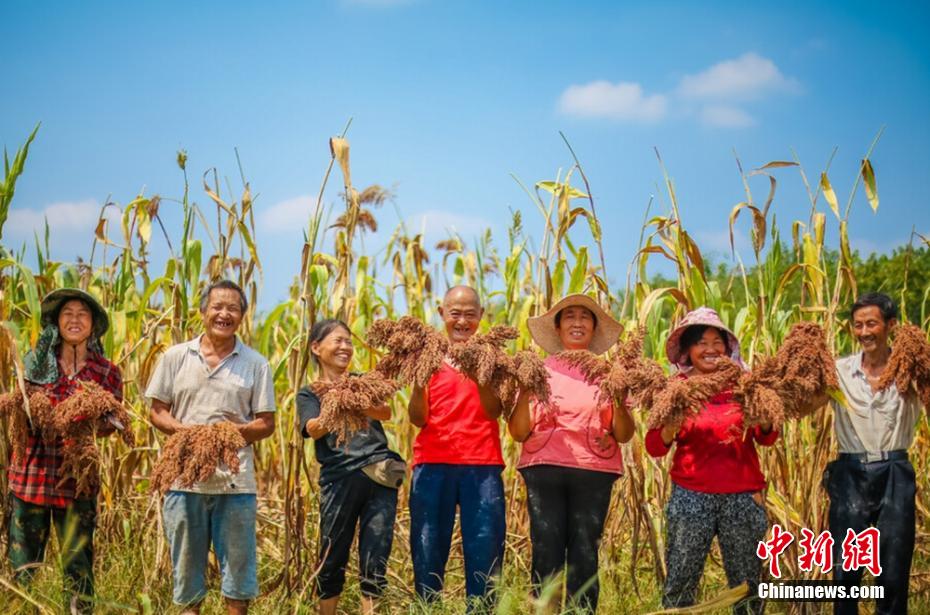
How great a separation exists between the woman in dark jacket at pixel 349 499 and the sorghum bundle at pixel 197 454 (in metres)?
0.45

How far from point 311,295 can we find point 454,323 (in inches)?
23.3

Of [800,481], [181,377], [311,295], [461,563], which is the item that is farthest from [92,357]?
[800,481]

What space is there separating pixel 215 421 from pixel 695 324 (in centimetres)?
182

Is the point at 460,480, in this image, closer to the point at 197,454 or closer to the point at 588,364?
the point at 588,364

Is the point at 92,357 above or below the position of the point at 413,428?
above

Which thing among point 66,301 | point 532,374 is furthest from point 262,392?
point 532,374

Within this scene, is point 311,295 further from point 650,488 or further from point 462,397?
point 650,488

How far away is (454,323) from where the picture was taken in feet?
10.8

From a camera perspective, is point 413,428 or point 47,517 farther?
point 413,428

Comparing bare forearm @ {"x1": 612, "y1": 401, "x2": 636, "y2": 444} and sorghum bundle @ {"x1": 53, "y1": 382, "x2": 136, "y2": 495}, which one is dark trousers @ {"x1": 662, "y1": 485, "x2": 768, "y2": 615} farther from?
sorghum bundle @ {"x1": 53, "y1": 382, "x2": 136, "y2": 495}

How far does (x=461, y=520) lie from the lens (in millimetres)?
3217

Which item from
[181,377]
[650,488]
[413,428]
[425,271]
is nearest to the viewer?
[181,377]

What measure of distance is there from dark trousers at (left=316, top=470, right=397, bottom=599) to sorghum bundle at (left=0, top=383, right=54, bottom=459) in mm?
1069

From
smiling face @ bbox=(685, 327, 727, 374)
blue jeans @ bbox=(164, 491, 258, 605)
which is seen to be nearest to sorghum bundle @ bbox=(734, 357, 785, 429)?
smiling face @ bbox=(685, 327, 727, 374)
